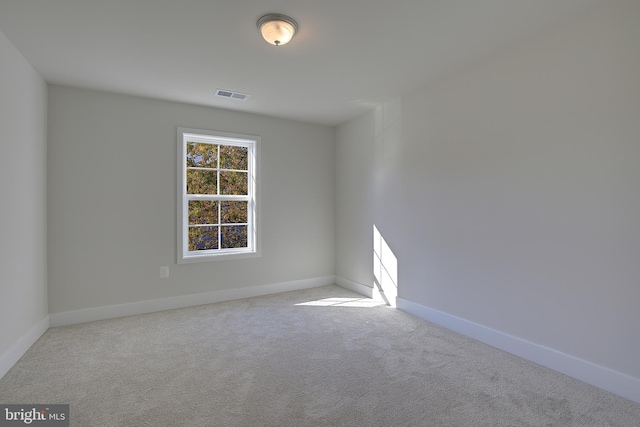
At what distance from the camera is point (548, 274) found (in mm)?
2410

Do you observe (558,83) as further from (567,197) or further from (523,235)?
(523,235)

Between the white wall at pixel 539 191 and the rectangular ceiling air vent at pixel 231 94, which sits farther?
the rectangular ceiling air vent at pixel 231 94

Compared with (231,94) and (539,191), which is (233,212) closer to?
(231,94)

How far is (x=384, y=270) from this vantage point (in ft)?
13.2

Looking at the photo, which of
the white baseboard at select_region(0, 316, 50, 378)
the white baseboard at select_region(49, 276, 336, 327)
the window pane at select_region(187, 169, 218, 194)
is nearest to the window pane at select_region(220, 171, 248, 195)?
the window pane at select_region(187, 169, 218, 194)

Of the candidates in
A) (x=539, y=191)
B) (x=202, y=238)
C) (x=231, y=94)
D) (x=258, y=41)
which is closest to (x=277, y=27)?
(x=258, y=41)

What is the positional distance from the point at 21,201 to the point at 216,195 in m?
1.92

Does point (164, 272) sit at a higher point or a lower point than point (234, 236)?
lower

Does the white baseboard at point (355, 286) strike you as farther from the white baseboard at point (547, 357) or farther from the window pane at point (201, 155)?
the window pane at point (201, 155)

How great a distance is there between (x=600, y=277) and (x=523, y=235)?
550mm

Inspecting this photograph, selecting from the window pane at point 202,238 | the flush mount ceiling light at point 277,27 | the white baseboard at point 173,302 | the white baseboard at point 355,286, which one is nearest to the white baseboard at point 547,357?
the white baseboard at point 355,286

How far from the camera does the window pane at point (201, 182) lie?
4.07 meters

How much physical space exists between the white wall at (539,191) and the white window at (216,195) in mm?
2117

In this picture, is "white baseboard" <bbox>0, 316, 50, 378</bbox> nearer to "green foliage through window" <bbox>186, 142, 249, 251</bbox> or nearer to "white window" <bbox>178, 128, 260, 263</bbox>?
"white window" <bbox>178, 128, 260, 263</bbox>
